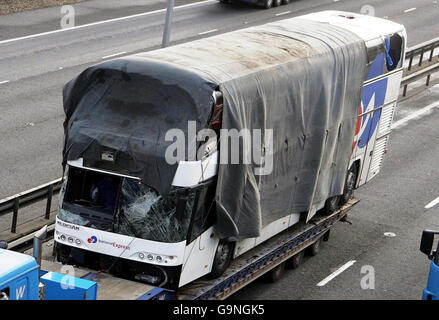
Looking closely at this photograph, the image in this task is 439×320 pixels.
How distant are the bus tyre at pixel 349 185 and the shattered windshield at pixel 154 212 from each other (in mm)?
5802

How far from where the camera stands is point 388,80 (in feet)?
57.3

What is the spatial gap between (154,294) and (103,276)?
870 millimetres

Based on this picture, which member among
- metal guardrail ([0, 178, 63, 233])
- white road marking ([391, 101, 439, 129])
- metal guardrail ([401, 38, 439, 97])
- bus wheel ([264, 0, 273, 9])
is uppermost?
metal guardrail ([0, 178, 63, 233])

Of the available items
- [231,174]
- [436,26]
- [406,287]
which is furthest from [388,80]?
[436,26]

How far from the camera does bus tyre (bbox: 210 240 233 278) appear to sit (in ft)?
43.1

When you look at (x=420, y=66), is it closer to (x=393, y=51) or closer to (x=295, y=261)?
(x=393, y=51)

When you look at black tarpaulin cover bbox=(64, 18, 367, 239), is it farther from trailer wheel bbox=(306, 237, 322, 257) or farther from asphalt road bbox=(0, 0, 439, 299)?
asphalt road bbox=(0, 0, 439, 299)

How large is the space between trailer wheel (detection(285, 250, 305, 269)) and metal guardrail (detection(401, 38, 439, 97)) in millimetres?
11992

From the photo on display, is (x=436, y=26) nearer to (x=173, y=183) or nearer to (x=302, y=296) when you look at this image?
(x=302, y=296)

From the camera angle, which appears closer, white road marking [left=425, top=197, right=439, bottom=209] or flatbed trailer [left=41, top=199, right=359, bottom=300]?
flatbed trailer [left=41, top=199, right=359, bottom=300]

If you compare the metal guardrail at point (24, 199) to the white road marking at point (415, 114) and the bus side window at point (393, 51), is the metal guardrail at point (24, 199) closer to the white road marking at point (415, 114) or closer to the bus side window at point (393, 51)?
the bus side window at point (393, 51)

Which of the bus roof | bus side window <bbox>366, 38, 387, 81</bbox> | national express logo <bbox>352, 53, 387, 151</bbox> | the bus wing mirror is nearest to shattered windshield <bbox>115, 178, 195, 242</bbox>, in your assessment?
the bus wing mirror

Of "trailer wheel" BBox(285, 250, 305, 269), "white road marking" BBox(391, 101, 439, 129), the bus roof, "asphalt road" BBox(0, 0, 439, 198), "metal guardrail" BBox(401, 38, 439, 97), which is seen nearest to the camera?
"trailer wheel" BBox(285, 250, 305, 269)

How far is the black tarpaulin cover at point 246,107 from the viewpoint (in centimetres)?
1212
